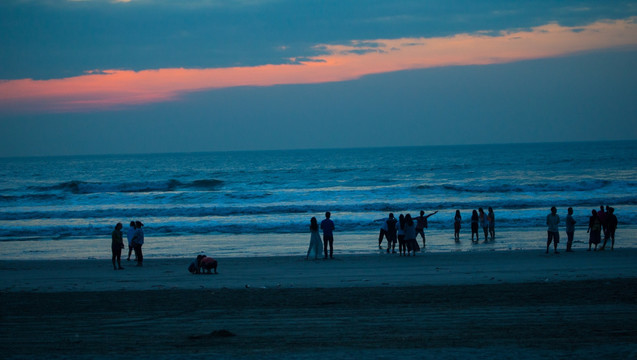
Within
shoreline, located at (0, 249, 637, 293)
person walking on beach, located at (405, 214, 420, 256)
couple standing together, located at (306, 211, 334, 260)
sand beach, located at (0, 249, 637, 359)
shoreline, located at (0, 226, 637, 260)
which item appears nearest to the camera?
sand beach, located at (0, 249, 637, 359)

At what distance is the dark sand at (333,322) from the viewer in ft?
23.3

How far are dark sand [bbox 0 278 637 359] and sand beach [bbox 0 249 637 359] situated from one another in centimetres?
2

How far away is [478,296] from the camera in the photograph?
10.4 metres

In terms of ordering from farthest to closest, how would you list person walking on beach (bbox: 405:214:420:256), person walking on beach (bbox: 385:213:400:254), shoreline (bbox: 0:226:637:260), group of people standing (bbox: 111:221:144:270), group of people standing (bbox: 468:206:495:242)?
1. group of people standing (bbox: 468:206:495:242)
2. shoreline (bbox: 0:226:637:260)
3. person walking on beach (bbox: 385:213:400:254)
4. person walking on beach (bbox: 405:214:420:256)
5. group of people standing (bbox: 111:221:144:270)

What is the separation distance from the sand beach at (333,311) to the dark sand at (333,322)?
0.02 metres

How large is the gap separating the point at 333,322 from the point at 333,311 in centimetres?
78

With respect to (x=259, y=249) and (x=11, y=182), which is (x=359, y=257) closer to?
(x=259, y=249)

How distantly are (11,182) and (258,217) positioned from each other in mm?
50092

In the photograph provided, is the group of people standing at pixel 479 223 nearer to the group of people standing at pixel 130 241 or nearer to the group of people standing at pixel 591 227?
the group of people standing at pixel 591 227

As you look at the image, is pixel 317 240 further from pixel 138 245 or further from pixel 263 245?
pixel 138 245

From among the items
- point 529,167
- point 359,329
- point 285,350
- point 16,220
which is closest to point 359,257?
point 359,329

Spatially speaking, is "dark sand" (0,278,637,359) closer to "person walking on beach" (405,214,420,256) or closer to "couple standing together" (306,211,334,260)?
"couple standing together" (306,211,334,260)

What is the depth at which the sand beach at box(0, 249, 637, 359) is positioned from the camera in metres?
A: 7.23

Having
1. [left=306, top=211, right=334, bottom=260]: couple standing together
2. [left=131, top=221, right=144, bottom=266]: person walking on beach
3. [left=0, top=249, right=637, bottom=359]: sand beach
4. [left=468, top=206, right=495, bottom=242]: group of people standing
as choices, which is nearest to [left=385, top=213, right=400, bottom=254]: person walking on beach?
[left=306, top=211, right=334, bottom=260]: couple standing together
